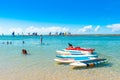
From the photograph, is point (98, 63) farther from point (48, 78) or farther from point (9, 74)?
point (9, 74)

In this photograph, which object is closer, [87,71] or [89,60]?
[87,71]

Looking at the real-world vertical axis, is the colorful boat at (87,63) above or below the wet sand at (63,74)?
above

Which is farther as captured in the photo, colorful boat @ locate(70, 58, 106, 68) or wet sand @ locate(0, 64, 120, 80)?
colorful boat @ locate(70, 58, 106, 68)

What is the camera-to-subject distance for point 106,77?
1419 centimetres

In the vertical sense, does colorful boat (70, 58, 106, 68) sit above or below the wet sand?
above

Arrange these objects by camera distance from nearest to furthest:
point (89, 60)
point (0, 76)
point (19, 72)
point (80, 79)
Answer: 1. point (80, 79)
2. point (0, 76)
3. point (19, 72)
4. point (89, 60)

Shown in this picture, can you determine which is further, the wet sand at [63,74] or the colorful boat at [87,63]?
the colorful boat at [87,63]

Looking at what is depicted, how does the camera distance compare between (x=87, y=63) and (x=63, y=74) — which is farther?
(x=87, y=63)

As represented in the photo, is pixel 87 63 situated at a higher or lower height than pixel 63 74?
higher

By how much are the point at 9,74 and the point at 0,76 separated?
0.78m

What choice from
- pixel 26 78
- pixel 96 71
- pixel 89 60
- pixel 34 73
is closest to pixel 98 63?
pixel 89 60

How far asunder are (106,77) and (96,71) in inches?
78.9

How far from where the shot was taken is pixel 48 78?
13.9 metres

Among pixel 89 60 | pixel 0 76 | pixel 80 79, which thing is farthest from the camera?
pixel 89 60
